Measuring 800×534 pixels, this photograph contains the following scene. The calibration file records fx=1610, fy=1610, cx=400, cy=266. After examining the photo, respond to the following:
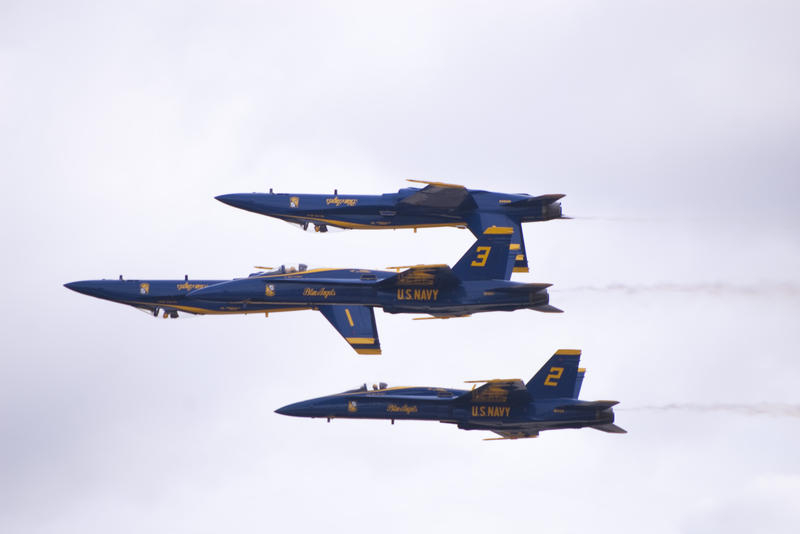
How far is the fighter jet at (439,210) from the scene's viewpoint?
88.7 metres

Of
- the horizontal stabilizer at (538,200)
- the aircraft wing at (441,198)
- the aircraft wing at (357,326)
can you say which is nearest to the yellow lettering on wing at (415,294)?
the aircraft wing at (357,326)

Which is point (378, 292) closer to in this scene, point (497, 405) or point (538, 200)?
point (497, 405)

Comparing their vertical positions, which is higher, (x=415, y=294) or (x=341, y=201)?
(x=341, y=201)

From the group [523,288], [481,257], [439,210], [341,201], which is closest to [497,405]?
[523,288]

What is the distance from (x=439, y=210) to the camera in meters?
89.1

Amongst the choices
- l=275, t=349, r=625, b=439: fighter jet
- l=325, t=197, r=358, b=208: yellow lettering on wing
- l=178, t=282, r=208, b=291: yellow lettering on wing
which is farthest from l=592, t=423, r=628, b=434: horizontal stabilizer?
l=178, t=282, r=208, b=291: yellow lettering on wing

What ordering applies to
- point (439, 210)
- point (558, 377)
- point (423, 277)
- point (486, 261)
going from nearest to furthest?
point (423, 277), point (486, 261), point (558, 377), point (439, 210)

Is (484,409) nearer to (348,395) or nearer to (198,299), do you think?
(348,395)

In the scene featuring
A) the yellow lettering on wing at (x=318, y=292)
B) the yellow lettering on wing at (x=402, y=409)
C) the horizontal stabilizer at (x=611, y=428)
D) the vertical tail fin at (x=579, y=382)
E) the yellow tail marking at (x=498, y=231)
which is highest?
the yellow tail marking at (x=498, y=231)

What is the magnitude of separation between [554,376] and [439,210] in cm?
1172

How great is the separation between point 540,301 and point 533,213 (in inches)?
379

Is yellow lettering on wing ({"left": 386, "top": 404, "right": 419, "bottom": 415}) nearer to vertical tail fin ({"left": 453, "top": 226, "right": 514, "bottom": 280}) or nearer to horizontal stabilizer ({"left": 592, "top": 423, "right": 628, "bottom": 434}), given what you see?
vertical tail fin ({"left": 453, "top": 226, "right": 514, "bottom": 280})

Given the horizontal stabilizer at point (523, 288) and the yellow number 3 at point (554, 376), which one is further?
the yellow number 3 at point (554, 376)

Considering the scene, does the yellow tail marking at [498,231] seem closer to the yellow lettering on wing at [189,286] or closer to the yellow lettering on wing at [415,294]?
the yellow lettering on wing at [415,294]
